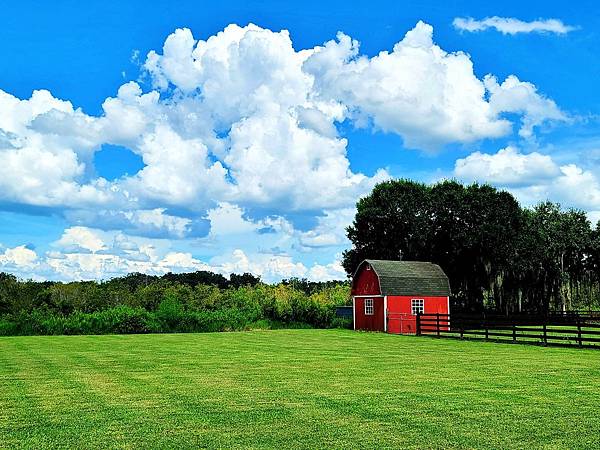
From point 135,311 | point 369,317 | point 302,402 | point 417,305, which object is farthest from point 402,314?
point 302,402

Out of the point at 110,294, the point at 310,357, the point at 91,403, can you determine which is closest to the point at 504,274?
the point at 110,294

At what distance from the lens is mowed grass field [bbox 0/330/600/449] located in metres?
9.17

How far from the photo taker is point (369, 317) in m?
43.1

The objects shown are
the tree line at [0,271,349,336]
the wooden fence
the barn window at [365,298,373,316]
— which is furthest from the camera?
the barn window at [365,298,373,316]

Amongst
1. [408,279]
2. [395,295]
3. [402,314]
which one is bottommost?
[402,314]

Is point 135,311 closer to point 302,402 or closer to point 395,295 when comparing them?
point 395,295

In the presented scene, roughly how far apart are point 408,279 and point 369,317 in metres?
3.43

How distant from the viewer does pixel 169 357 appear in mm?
22031

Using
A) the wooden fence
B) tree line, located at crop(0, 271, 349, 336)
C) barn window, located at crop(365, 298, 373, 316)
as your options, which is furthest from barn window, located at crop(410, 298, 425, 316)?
tree line, located at crop(0, 271, 349, 336)

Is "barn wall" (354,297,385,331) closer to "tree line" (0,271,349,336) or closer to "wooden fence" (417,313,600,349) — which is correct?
"tree line" (0,271,349,336)

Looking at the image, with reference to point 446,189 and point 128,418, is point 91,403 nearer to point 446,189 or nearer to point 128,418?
point 128,418

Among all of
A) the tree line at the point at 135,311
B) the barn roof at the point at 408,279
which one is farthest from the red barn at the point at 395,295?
the tree line at the point at 135,311

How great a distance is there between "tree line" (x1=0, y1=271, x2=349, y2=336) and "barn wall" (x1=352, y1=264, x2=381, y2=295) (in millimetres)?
3446

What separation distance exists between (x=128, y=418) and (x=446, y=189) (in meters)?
48.1
